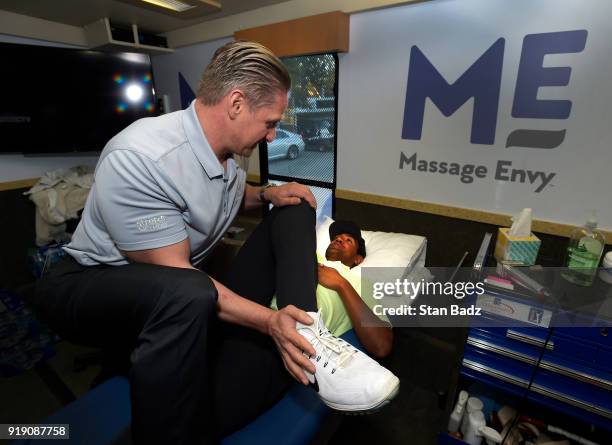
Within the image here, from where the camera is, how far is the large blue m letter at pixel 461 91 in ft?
4.68

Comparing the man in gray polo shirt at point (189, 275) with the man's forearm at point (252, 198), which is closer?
the man in gray polo shirt at point (189, 275)

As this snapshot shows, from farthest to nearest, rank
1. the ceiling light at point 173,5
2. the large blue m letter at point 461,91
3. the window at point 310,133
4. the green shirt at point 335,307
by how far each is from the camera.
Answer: the window at point 310,133 → the ceiling light at point 173,5 → the large blue m letter at point 461,91 → the green shirt at point 335,307

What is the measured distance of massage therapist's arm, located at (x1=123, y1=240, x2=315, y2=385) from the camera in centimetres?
76

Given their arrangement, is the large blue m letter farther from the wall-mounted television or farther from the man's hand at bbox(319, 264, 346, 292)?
the wall-mounted television

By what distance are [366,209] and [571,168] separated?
0.96m

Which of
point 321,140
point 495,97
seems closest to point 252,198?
point 321,140

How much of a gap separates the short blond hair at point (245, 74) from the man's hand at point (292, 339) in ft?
1.86

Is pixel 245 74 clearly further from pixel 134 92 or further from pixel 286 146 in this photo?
pixel 134 92

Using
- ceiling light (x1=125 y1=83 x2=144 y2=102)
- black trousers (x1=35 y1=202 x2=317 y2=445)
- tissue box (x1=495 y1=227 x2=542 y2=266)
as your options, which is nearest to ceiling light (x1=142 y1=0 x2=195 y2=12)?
ceiling light (x1=125 y1=83 x2=144 y2=102)

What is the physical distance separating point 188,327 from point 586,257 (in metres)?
1.36

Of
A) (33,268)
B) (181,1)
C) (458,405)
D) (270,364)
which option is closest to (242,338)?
(270,364)

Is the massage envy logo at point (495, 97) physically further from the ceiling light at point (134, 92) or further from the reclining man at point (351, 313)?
the ceiling light at point (134, 92)

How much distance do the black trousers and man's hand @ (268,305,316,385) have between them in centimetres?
7

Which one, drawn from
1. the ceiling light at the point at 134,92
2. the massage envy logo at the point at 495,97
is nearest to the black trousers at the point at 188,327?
the massage envy logo at the point at 495,97
